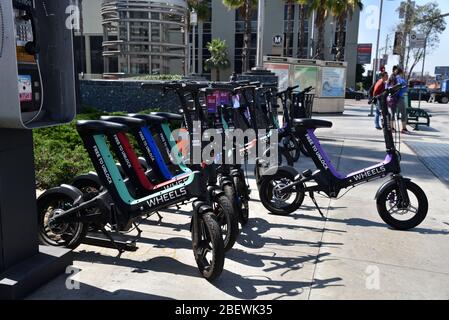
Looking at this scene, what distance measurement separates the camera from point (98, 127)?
363cm

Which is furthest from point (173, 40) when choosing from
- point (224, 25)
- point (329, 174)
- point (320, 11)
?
point (329, 174)

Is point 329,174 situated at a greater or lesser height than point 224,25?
lesser

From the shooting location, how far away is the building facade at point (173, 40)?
21.4 metres

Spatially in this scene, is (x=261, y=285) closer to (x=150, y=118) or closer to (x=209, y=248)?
(x=209, y=248)

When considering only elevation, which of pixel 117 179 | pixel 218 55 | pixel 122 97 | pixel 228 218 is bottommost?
pixel 228 218

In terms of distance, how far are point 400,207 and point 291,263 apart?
159 centimetres

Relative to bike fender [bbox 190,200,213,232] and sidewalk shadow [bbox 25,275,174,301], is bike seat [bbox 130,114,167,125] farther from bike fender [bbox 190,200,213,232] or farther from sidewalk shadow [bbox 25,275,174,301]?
sidewalk shadow [bbox 25,275,174,301]

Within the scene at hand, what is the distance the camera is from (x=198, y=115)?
14.0 feet

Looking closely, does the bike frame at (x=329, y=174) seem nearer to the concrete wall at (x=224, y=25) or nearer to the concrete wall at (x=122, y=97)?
the concrete wall at (x=122, y=97)

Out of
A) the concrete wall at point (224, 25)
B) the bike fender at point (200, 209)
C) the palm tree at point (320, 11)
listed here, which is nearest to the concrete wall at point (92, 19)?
the concrete wall at point (224, 25)

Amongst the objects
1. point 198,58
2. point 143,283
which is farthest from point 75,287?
point 198,58

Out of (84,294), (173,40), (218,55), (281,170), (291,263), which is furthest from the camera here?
(218,55)

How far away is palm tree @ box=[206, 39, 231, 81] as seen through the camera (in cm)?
4649

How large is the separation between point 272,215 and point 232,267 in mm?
1558
